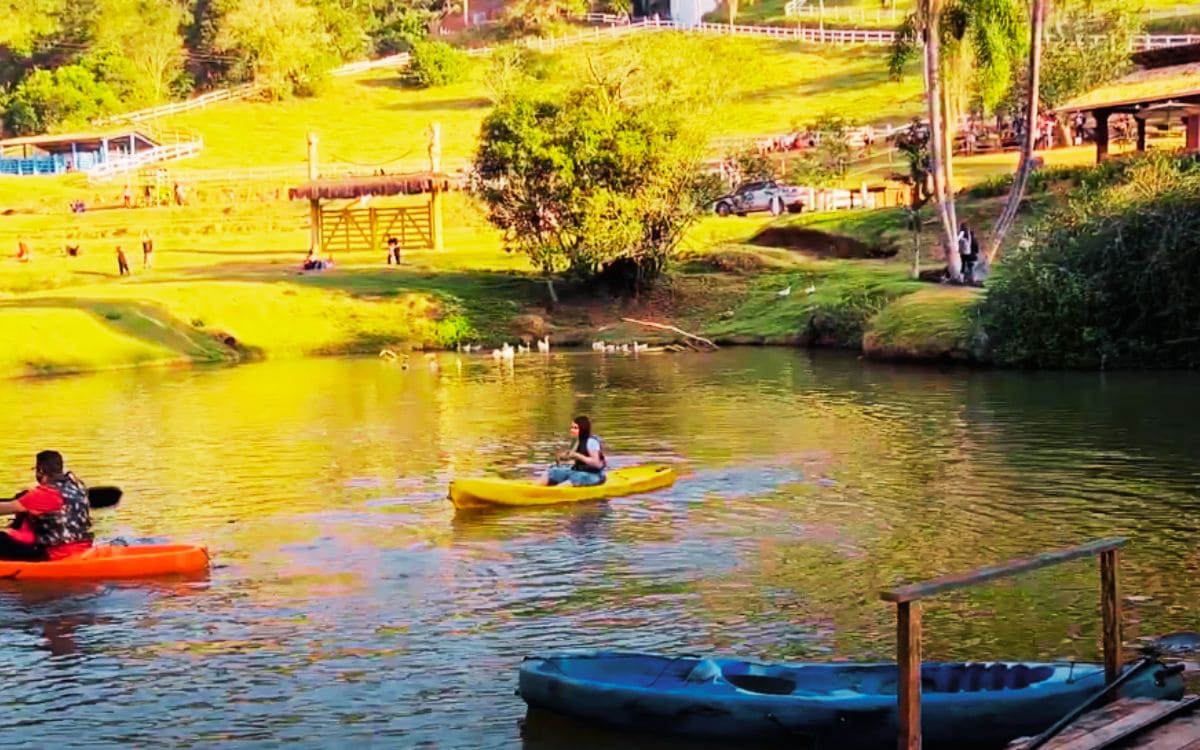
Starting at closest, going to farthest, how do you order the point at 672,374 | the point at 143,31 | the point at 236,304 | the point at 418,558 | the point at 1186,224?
the point at 418,558, the point at 1186,224, the point at 672,374, the point at 236,304, the point at 143,31

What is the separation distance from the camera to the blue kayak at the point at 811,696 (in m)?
11.1

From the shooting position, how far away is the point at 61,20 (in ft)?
367

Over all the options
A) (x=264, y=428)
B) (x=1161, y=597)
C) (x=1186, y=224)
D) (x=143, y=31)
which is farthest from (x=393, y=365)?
(x=143, y=31)

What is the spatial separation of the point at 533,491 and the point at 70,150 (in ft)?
252

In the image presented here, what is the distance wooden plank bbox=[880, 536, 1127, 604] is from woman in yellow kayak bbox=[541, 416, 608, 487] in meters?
10.8

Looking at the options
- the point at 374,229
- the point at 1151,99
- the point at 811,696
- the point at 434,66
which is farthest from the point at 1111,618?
the point at 434,66

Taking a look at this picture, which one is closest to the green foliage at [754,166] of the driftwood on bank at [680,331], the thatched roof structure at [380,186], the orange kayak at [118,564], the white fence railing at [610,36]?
the thatched roof structure at [380,186]

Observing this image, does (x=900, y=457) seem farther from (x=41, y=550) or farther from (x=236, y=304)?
(x=236, y=304)

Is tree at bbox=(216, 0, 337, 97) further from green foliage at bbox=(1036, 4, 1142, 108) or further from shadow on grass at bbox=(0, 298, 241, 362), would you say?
shadow on grass at bbox=(0, 298, 241, 362)

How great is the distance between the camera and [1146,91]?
160 feet

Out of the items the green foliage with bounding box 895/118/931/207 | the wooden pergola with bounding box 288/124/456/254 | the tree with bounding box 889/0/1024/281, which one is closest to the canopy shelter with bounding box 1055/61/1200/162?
the green foliage with bounding box 895/118/931/207

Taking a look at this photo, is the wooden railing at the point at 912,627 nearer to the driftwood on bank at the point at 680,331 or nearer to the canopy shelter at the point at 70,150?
the driftwood on bank at the point at 680,331

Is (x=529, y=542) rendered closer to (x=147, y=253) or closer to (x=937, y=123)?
(x=937, y=123)

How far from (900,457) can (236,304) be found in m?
28.1
